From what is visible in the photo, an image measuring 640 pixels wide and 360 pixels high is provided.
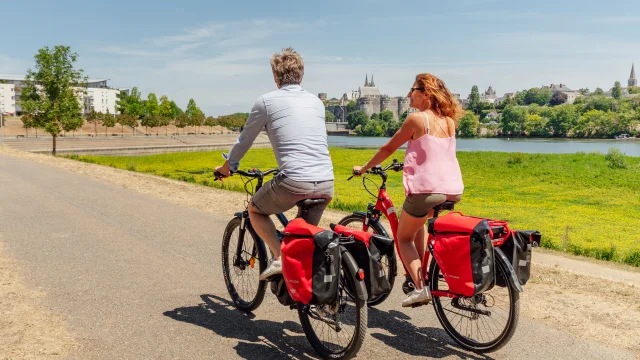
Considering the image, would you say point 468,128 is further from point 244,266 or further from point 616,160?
point 244,266

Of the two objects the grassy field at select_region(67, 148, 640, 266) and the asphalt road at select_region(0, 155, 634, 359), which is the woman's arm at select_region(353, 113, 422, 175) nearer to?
the asphalt road at select_region(0, 155, 634, 359)

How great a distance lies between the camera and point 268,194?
436 cm

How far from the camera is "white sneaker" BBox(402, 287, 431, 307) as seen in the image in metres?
4.46

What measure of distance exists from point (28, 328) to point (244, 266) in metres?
1.87

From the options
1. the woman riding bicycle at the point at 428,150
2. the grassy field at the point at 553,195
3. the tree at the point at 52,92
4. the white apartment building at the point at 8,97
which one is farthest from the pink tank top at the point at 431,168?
the white apartment building at the point at 8,97

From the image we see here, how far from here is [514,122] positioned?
160 metres

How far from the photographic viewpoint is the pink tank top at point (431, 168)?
4.22 meters

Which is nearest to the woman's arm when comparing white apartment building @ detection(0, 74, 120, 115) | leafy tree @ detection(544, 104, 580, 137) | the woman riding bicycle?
the woman riding bicycle

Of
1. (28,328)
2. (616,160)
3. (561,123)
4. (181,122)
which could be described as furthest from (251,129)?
(561,123)

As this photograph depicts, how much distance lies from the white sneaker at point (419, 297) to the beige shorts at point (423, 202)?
62cm

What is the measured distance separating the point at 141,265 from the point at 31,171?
1523cm

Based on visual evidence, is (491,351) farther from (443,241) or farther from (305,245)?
(305,245)

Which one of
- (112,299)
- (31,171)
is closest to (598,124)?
(31,171)

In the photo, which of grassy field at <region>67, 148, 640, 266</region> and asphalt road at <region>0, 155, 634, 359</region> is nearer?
asphalt road at <region>0, 155, 634, 359</region>
